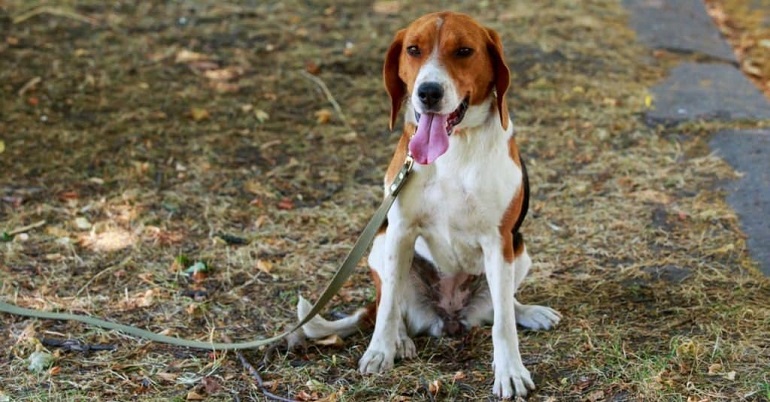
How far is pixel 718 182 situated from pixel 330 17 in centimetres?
477

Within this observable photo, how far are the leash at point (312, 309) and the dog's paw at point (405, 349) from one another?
Result: 0.33 meters

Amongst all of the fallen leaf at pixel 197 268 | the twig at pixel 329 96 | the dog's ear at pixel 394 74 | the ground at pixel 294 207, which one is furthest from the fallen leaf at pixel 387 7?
the dog's ear at pixel 394 74

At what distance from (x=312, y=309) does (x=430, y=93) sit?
107cm

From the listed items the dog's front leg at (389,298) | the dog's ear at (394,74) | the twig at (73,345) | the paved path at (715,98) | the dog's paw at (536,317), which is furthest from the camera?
the paved path at (715,98)

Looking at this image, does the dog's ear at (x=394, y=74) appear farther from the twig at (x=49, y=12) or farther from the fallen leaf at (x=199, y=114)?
the twig at (x=49, y=12)

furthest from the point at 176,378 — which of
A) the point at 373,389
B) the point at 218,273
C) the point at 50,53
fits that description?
the point at 50,53

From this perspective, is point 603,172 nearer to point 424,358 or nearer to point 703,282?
point 703,282

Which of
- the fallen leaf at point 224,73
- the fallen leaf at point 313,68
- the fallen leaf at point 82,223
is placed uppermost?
the fallen leaf at point 82,223

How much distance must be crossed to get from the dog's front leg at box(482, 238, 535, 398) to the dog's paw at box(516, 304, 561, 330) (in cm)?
51

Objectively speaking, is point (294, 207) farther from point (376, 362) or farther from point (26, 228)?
point (376, 362)

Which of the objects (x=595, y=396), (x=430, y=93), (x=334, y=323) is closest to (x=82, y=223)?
(x=334, y=323)

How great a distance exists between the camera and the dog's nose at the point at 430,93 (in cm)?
358

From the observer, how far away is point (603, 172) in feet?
20.9

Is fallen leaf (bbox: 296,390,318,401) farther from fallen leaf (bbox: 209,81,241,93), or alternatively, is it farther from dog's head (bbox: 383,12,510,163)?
fallen leaf (bbox: 209,81,241,93)
